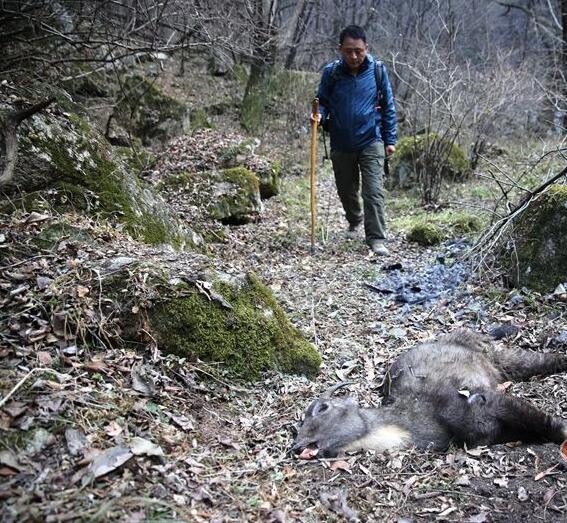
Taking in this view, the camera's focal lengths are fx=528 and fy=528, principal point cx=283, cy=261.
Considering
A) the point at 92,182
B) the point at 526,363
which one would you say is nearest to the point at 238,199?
the point at 92,182

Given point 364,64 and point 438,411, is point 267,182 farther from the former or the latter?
point 438,411

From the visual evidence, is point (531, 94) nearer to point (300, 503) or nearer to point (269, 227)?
point (269, 227)

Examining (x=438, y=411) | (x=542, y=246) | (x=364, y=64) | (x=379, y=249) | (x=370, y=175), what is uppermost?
(x=364, y=64)

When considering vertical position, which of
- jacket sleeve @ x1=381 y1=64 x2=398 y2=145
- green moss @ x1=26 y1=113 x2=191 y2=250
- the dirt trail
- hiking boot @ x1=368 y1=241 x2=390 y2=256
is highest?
jacket sleeve @ x1=381 y1=64 x2=398 y2=145

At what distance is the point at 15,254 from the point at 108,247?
2.14ft

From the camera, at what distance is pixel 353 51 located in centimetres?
644

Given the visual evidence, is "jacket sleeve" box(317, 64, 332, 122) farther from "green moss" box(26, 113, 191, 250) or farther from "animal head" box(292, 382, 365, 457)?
"animal head" box(292, 382, 365, 457)

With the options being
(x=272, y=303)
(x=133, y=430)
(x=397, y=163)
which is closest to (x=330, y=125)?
(x=272, y=303)

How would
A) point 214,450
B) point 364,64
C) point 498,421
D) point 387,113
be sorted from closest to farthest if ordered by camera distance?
point 214,450
point 498,421
point 364,64
point 387,113

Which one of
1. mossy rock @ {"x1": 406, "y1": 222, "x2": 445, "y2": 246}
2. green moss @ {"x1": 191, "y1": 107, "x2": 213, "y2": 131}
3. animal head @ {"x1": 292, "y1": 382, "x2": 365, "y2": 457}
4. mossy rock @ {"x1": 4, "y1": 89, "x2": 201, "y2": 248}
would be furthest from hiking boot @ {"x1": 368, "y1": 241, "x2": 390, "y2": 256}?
green moss @ {"x1": 191, "y1": 107, "x2": 213, "y2": 131}

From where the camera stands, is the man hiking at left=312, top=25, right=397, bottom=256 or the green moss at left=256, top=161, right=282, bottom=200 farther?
the green moss at left=256, top=161, right=282, bottom=200

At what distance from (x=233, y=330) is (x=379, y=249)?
3513 mm

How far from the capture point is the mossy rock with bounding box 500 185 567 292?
5121 millimetres

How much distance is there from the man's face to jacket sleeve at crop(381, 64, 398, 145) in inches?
14.4
